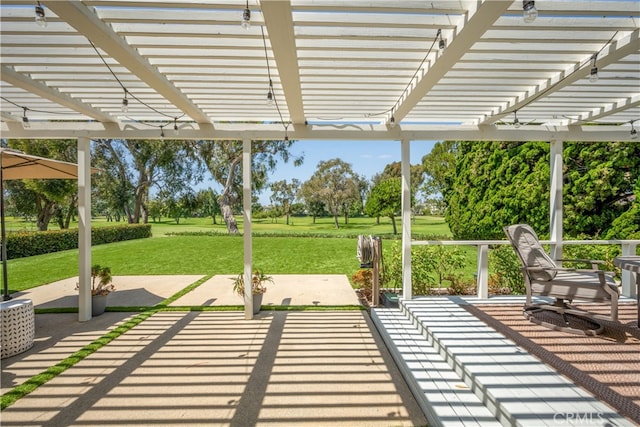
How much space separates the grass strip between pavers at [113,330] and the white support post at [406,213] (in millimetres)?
822

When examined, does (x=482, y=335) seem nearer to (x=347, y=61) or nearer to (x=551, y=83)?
(x=551, y=83)

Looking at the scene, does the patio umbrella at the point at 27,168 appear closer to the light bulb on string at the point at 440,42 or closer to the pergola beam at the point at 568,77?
the light bulb on string at the point at 440,42

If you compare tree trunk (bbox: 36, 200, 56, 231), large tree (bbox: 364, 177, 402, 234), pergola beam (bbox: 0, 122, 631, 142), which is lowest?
tree trunk (bbox: 36, 200, 56, 231)

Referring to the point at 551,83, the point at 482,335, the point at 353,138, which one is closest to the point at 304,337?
the point at 482,335

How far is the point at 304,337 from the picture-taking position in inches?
144

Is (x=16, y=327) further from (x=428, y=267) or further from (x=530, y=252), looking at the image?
(x=530, y=252)

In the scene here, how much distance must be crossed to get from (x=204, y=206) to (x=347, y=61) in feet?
46.9

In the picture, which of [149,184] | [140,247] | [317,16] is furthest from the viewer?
[149,184]

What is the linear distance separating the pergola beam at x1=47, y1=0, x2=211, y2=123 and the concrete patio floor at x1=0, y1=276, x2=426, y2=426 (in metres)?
2.79

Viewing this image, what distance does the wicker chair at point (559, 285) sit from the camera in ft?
9.95

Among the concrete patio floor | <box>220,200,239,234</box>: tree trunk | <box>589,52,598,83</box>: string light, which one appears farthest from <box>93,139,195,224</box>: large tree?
<box>589,52,598,83</box>: string light

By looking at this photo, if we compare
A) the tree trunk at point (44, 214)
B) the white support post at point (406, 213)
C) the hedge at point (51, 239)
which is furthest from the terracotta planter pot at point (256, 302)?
the tree trunk at point (44, 214)

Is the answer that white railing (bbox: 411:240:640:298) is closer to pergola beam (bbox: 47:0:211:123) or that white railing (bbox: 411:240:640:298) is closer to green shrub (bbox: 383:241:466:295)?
green shrub (bbox: 383:241:466:295)

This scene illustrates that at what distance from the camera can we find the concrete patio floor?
226 centimetres
